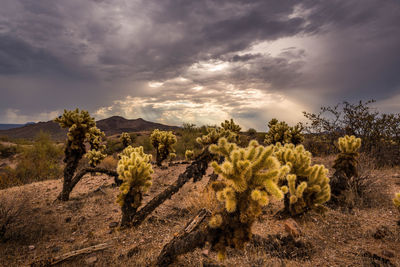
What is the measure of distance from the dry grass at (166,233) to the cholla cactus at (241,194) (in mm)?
805

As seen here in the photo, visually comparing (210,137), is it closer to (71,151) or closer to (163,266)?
(163,266)

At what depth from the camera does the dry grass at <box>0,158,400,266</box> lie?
3.32 meters

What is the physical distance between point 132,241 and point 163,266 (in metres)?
1.25

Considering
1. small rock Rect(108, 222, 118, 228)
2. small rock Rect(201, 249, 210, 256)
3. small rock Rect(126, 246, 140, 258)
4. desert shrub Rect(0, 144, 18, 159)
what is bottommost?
small rock Rect(108, 222, 118, 228)

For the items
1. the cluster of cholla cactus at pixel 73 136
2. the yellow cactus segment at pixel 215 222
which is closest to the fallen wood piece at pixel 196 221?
the yellow cactus segment at pixel 215 222

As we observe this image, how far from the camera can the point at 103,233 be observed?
444cm

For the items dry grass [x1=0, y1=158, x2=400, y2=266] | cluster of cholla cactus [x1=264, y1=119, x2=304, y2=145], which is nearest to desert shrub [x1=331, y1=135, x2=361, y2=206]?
dry grass [x1=0, y1=158, x2=400, y2=266]

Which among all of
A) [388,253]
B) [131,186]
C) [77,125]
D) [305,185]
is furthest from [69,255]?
[388,253]

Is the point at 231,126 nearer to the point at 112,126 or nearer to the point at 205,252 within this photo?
the point at 205,252

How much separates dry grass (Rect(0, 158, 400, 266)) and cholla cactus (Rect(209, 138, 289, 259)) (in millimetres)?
805

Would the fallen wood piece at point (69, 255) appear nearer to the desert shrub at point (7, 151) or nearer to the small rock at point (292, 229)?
the small rock at point (292, 229)

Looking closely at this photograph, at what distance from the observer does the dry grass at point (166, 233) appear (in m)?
3.32

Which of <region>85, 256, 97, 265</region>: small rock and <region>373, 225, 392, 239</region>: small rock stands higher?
<region>373, 225, 392, 239</region>: small rock

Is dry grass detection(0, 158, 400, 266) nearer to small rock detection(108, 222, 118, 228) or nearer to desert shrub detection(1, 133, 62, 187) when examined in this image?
small rock detection(108, 222, 118, 228)
